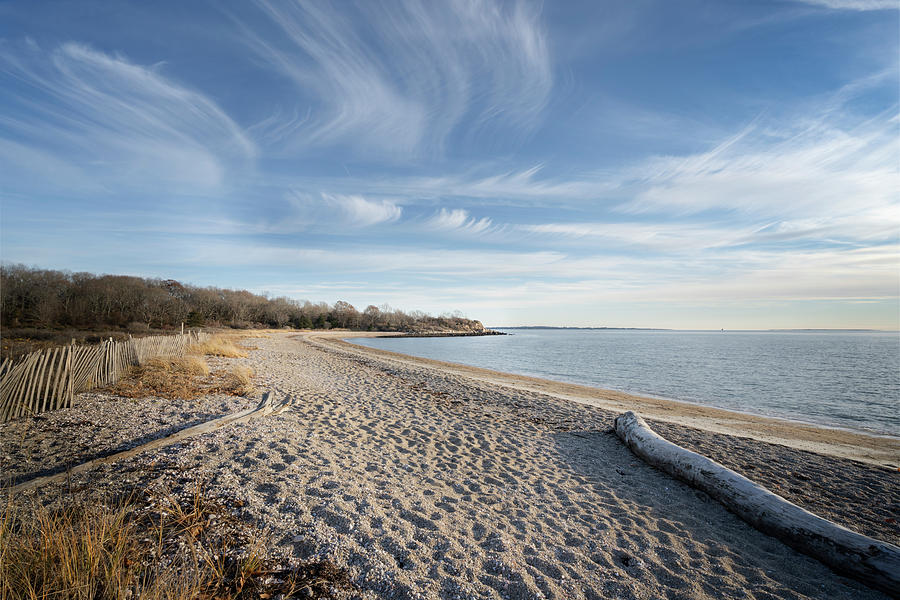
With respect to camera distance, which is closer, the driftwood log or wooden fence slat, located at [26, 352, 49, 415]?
the driftwood log

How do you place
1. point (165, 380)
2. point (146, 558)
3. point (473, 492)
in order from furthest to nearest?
point (165, 380) < point (473, 492) < point (146, 558)

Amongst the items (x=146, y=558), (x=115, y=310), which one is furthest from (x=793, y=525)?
(x=115, y=310)

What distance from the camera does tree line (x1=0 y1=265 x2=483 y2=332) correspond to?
3378 cm

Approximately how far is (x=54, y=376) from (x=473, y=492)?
8341mm

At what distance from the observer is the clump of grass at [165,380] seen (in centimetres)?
827

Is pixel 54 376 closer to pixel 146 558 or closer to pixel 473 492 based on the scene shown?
pixel 146 558

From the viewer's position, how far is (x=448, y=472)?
5605mm

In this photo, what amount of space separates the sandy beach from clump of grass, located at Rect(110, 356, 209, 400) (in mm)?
585

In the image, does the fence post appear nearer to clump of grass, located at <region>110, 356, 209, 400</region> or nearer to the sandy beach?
the sandy beach

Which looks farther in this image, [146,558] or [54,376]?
[54,376]

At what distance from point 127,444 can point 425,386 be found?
366 inches

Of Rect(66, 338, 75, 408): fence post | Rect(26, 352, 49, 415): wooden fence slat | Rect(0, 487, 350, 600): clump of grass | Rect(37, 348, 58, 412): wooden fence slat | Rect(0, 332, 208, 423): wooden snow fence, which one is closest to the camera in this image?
Rect(0, 487, 350, 600): clump of grass

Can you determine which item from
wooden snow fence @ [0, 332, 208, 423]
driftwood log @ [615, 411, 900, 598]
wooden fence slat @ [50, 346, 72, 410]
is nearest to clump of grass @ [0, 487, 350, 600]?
wooden snow fence @ [0, 332, 208, 423]

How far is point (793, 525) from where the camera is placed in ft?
13.9
